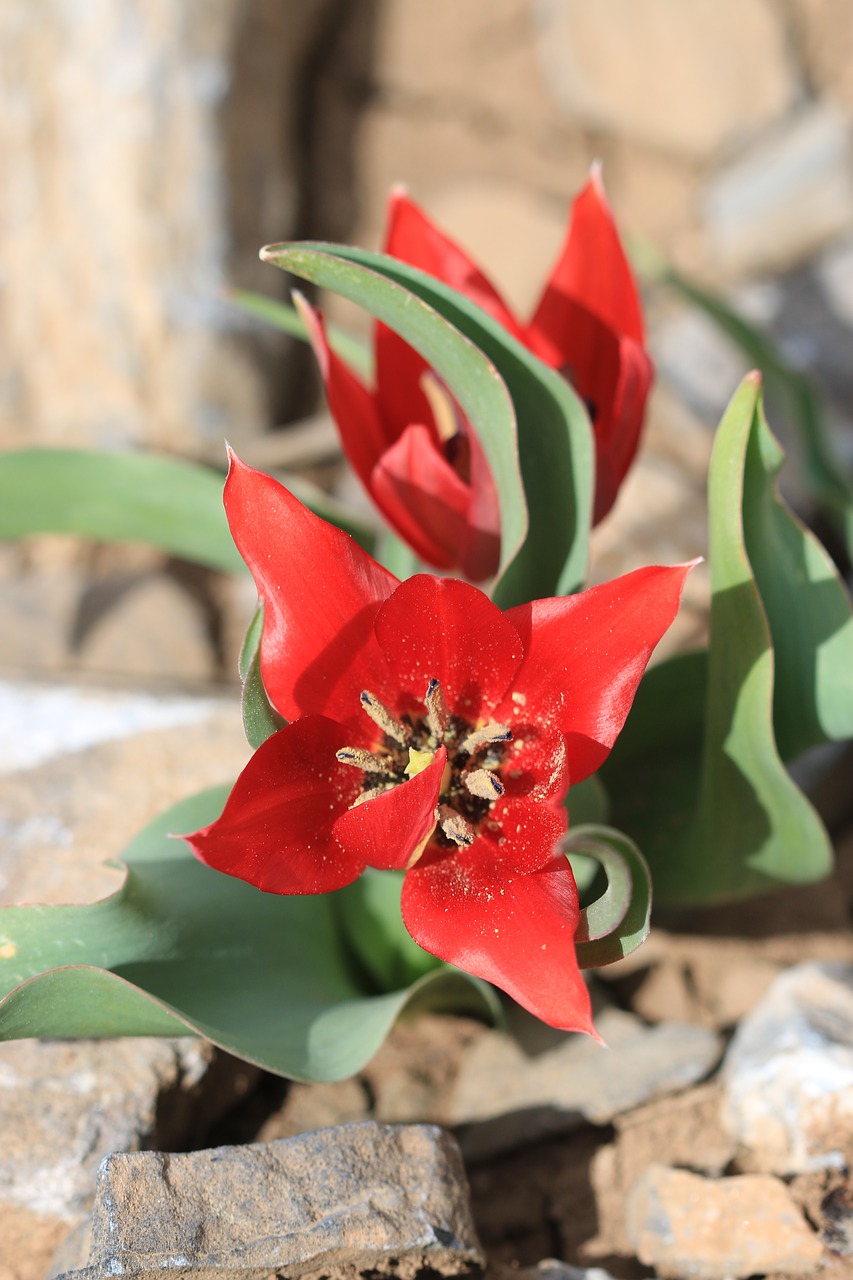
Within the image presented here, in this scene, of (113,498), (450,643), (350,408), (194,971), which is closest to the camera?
(450,643)

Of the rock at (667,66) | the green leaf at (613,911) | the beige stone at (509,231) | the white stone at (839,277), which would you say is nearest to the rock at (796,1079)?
the green leaf at (613,911)

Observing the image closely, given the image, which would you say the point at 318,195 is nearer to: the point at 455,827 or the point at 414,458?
the point at 414,458

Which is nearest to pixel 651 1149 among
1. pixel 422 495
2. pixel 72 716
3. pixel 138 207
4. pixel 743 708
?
pixel 743 708

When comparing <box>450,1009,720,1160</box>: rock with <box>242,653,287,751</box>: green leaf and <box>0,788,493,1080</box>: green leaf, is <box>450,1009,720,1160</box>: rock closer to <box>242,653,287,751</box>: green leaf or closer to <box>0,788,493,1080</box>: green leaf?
<box>0,788,493,1080</box>: green leaf

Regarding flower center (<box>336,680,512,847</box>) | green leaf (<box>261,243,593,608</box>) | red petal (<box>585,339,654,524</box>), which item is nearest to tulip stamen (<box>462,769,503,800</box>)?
flower center (<box>336,680,512,847</box>)

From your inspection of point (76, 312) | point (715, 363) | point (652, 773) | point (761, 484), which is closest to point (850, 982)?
point (652, 773)

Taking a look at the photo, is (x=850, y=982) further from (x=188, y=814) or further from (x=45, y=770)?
(x=45, y=770)
